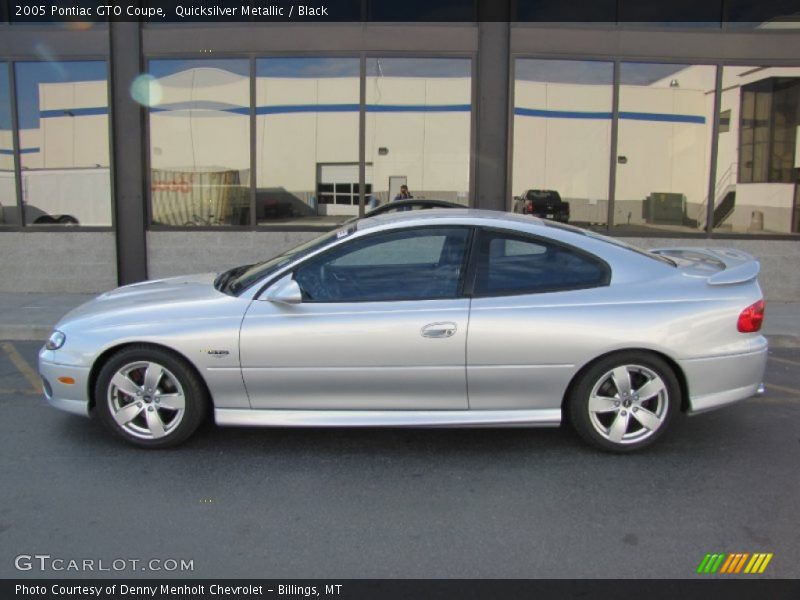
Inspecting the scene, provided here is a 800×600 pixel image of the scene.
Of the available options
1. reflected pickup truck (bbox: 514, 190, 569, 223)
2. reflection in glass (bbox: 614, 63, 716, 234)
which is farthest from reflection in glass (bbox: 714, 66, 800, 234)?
reflected pickup truck (bbox: 514, 190, 569, 223)

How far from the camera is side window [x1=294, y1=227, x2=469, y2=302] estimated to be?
13.2 feet

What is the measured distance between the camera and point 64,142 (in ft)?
33.2

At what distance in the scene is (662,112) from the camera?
10023mm

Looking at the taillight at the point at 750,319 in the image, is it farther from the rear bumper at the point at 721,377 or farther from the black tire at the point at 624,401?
the black tire at the point at 624,401

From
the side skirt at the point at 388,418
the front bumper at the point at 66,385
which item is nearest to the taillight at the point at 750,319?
the side skirt at the point at 388,418

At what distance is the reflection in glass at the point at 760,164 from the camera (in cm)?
995

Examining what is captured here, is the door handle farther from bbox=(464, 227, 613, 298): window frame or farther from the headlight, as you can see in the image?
the headlight

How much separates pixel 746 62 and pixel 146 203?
9287 mm

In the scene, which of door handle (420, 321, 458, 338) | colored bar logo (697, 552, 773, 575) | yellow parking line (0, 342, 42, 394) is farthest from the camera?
yellow parking line (0, 342, 42, 394)

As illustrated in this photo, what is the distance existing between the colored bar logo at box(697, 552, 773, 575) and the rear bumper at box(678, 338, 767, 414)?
1.15 metres

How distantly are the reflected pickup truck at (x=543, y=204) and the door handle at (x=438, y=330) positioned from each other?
6573 millimetres

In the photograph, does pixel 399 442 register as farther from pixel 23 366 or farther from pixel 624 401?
pixel 23 366

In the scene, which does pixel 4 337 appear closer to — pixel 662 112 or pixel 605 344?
pixel 605 344
